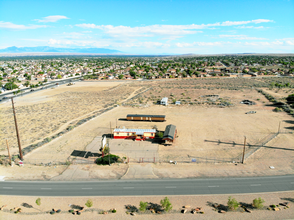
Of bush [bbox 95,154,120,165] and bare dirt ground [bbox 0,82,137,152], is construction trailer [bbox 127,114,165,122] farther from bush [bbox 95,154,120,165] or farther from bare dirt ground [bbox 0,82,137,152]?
bush [bbox 95,154,120,165]

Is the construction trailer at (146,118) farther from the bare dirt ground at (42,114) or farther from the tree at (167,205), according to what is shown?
the tree at (167,205)

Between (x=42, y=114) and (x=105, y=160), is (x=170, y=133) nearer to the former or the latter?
(x=105, y=160)

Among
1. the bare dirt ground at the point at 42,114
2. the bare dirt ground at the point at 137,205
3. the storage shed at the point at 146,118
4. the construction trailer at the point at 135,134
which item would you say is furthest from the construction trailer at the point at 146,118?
the bare dirt ground at the point at 137,205

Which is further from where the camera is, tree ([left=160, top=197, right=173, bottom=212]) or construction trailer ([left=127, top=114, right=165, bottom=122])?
construction trailer ([left=127, top=114, right=165, bottom=122])

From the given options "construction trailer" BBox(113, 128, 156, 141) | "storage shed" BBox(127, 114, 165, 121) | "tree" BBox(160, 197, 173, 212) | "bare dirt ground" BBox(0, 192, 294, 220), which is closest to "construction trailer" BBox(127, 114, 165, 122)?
"storage shed" BBox(127, 114, 165, 121)

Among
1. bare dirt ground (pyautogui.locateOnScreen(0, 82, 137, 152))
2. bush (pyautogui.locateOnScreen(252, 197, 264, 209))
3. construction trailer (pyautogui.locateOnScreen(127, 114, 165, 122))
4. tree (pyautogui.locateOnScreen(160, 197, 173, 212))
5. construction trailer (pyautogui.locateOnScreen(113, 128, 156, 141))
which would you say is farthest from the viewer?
construction trailer (pyautogui.locateOnScreen(127, 114, 165, 122))

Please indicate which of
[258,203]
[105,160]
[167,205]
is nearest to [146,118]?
[105,160]

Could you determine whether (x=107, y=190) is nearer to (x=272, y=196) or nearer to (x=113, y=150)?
(x=113, y=150)
